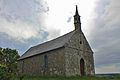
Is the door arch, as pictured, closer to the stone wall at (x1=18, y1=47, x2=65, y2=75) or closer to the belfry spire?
the stone wall at (x1=18, y1=47, x2=65, y2=75)

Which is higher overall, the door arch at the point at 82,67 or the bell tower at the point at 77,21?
the bell tower at the point at 77,21

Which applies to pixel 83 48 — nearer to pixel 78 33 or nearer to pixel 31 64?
pixel 78 33

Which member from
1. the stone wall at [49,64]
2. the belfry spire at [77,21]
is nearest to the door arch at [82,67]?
the stone wall at [49,64]

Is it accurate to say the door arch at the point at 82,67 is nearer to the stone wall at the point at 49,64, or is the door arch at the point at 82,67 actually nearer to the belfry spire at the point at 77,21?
the stone wall at the point at 49,64

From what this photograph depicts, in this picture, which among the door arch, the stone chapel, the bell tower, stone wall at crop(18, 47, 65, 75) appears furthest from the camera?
the bell tower

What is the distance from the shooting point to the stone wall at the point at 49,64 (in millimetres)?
32206

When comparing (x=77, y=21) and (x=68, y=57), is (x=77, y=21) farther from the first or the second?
(x=68, y=57)

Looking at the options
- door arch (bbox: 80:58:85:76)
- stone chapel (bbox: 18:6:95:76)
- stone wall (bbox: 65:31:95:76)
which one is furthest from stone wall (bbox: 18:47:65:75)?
door arch (bbox: 80:58:85:76)

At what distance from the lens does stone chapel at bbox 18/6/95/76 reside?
105 ft

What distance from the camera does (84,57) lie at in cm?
3569

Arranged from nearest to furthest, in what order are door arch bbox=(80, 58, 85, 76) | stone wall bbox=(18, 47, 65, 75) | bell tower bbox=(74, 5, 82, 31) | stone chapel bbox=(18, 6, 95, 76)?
stone chapel bbox=(18, 6, 95, 76) → stone wall bbox=(18, 47, 65, 75) → door arch bbox=(80, 58, 85, 76) → bell tower bbox=(74, 5, 82, 31)

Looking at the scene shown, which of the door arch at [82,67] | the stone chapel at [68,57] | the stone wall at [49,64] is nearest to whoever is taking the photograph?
the stone chapel at [68,57]

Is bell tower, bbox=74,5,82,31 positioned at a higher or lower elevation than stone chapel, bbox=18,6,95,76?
higher

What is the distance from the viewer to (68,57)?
32.1 m
